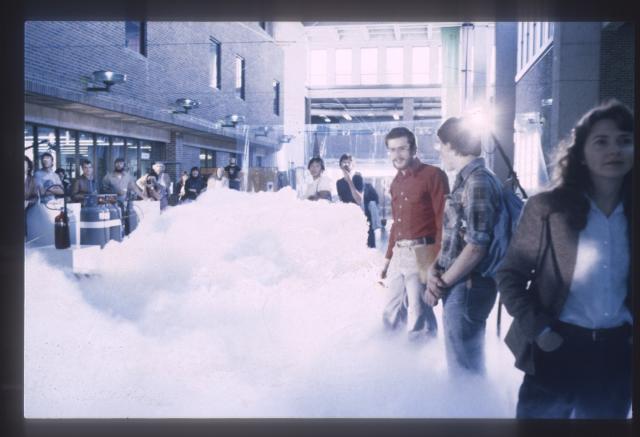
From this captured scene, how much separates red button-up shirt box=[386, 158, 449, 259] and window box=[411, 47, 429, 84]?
96 centimetres

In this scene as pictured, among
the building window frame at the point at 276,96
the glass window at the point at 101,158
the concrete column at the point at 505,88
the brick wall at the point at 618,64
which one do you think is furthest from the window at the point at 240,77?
the brick wall at the point at 618,64

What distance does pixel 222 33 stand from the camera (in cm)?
496

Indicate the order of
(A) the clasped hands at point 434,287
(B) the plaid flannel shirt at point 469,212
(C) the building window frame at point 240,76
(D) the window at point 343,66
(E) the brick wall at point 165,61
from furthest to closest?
(C) the building window frame at point 240,76, (D) the window at point 343,66, (E) the brick wall at point 165,61, (A) the clasped hands at point 434,287, (B) the plaid flannel shirt at point 469,212

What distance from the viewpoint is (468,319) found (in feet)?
12.7

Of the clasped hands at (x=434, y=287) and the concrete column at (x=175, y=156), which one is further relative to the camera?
the concrete column at (x=175, y=156)

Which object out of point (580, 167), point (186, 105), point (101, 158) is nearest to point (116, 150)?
point (101, 158)

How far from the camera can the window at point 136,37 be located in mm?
4945

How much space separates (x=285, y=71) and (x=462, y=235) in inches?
96.1

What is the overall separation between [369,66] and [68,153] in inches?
108

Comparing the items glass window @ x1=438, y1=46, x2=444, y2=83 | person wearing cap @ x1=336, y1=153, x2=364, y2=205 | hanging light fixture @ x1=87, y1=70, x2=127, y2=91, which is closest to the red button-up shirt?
person wearing cap @ x1=336, y1=153, x2=364, y2=205

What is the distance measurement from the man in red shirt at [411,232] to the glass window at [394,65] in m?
0.97

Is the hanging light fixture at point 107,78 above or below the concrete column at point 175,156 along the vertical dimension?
above

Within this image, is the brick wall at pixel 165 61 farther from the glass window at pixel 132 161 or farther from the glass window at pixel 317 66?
the glass window at pixel 132 161

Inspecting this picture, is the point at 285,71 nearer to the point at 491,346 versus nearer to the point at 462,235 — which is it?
the point at 462,235
